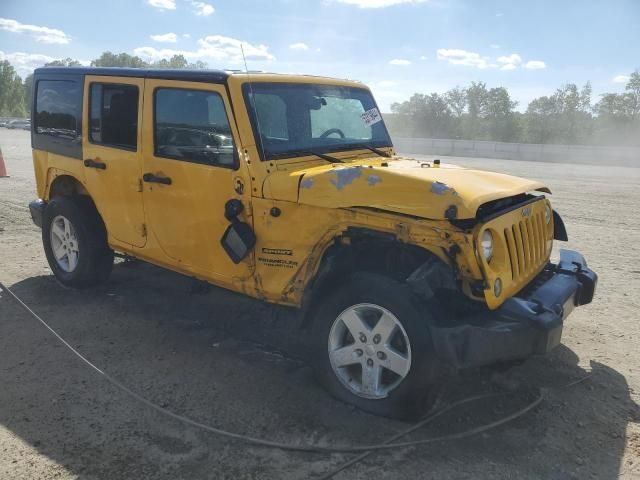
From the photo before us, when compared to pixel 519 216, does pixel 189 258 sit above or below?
below

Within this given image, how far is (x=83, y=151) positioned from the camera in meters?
4.93

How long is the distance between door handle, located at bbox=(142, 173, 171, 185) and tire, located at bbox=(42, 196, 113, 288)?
3.99 feet

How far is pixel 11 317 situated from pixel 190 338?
65.9 inches

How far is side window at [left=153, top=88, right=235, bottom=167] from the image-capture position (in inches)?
149

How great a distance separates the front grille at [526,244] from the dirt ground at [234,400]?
0.83 metres

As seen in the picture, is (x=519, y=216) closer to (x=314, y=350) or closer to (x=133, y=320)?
(x=314, y=350)

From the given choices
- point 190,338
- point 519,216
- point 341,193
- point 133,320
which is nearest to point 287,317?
point 190,338

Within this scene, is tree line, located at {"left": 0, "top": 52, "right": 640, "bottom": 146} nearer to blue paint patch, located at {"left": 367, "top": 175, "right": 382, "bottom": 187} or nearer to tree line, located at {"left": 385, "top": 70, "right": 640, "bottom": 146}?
tree line, located at {"left": 385, "top": 70, "right": 640, "bottom": 146}

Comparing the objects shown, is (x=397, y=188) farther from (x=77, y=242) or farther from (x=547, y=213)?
(x=77, y=242)

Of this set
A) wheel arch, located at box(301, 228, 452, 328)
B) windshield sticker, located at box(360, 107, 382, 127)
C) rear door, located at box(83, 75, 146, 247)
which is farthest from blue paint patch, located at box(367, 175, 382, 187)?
rear door, located at box(83, 75, 146, 247)

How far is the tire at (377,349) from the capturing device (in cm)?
306

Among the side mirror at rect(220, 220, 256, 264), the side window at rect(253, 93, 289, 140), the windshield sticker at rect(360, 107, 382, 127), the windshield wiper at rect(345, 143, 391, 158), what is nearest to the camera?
the side mirror at rect(220, 220, 256, 264)

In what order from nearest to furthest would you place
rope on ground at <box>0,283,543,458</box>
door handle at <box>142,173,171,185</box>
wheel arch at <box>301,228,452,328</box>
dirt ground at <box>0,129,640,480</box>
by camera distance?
dirt ground at <box>0,129,640,480</box>, rope on ground at <box>0,283,543,458</box>, wheel arch at <box>301,228,452,328</box>, door handle at <box>142,173,171,185</box>

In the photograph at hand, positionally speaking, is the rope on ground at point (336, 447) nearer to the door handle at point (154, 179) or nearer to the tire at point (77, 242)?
the door handle at point (154, 179)
